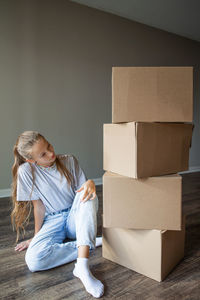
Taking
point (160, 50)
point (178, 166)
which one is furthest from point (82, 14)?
point (178, 166)

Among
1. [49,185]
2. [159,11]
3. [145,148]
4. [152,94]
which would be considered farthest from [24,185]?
[159,11]

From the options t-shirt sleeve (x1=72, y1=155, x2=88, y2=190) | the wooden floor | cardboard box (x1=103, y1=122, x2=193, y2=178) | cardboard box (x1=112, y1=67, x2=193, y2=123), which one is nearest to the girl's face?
t-shirt sleeve (x1=72, y1=155, x2=88, y2=190)

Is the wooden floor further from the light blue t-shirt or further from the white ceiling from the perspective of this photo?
the white ceiling

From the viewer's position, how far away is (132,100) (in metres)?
1.00

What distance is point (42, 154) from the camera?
1166mm

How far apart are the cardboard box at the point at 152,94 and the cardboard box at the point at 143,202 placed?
0.82 ft

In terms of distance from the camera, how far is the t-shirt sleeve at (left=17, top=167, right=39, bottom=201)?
4.06ft

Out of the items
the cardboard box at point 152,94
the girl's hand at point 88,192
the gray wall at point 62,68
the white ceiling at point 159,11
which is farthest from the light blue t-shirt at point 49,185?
the white ceiling at point 159,11

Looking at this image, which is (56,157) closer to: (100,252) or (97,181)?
(100,252)

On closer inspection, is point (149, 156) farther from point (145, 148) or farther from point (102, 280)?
point (102, 280)

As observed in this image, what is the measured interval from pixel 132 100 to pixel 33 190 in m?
0.68

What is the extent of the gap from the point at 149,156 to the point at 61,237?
0.65m

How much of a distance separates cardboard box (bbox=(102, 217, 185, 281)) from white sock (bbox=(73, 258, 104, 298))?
0.19 m

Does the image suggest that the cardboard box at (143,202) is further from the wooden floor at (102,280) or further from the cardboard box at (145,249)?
the wooden floor at (102,280)
